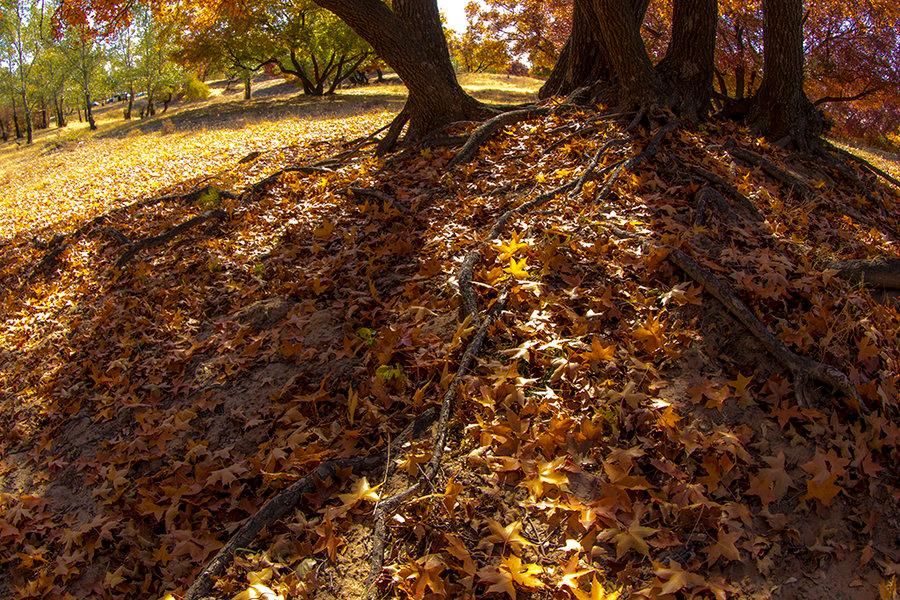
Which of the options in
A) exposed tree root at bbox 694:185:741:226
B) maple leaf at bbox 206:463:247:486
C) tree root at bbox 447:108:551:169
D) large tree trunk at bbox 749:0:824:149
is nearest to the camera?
maple leaf at bbox 206:463:247:486

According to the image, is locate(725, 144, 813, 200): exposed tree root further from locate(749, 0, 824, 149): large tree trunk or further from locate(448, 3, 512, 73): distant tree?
locate(448, 3, 512, 73): distant tree

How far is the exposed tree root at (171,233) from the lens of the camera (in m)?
7.22

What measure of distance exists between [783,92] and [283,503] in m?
8.17

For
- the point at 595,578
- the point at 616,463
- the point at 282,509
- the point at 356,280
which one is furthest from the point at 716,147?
the point at 282,509

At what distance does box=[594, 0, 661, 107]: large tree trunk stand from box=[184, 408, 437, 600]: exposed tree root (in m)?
5.49

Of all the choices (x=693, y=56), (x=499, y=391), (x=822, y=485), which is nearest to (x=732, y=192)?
(x=822, y=485)

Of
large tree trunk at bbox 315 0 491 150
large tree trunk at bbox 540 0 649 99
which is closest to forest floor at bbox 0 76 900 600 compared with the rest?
large tree trunk at bbox 315 0 491 150

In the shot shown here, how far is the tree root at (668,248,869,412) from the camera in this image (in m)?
3.02

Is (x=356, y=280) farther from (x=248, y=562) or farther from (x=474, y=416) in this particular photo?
(x=248, y=562)

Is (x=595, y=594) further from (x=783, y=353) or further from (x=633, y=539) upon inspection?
(x=783, y=353)

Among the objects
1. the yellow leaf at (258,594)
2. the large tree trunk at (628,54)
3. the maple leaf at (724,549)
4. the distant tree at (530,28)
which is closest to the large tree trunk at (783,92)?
the large tree trunk at (628,54)

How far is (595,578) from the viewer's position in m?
2.33

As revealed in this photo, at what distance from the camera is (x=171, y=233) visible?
24.0 feet

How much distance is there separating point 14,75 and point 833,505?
50.7 m
